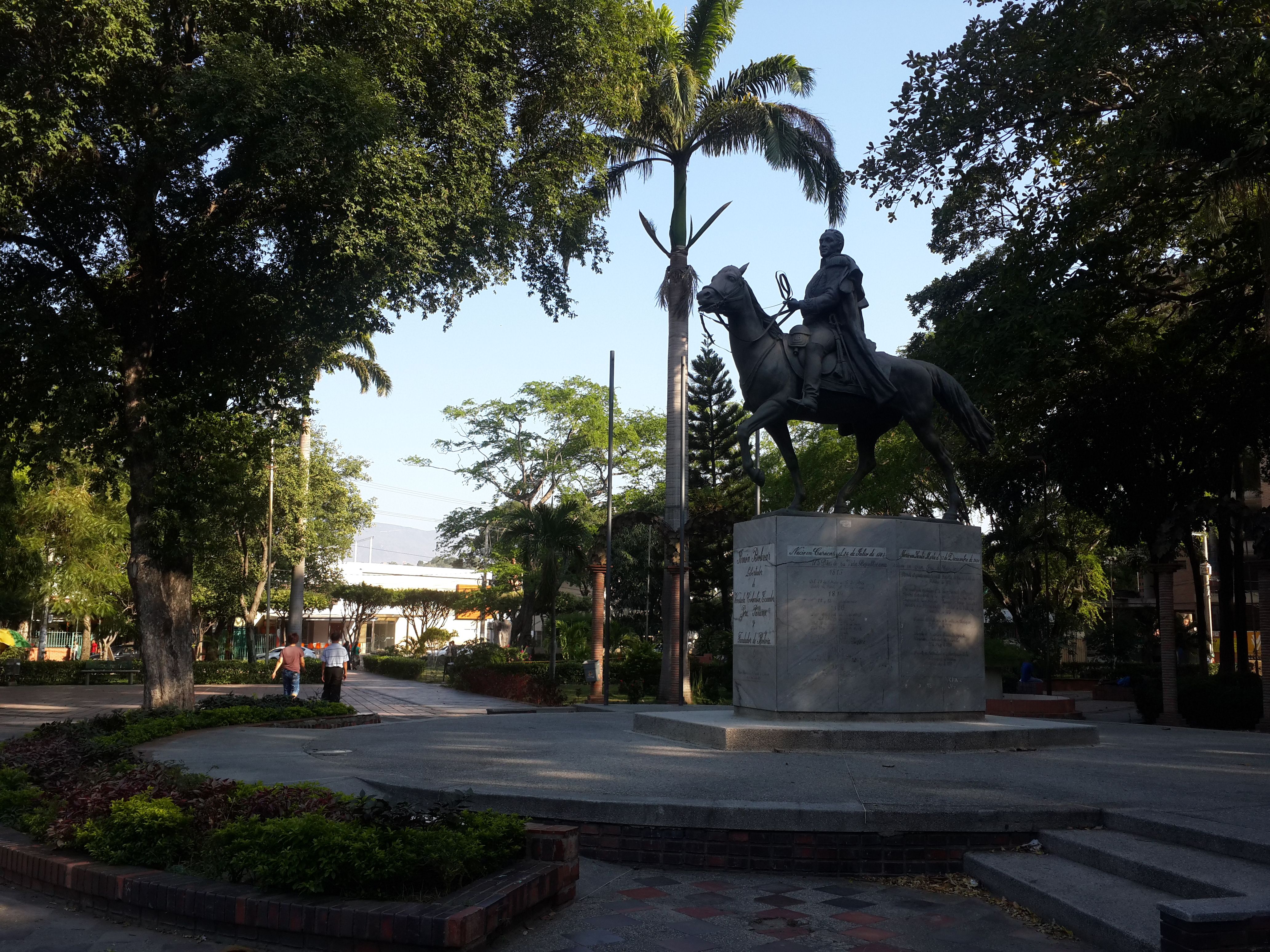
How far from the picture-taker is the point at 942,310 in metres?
28.2

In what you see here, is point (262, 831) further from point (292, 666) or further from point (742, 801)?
point (292, 666)

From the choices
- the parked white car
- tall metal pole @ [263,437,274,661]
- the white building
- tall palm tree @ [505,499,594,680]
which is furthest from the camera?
the white building

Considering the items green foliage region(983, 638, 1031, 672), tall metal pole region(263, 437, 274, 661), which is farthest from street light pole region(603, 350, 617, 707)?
tall metal pole region(263, 437, 274, 661)

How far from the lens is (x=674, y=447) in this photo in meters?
24.7

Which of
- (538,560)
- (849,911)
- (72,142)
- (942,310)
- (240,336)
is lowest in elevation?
(849,911)

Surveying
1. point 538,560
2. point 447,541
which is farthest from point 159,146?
point 447,541

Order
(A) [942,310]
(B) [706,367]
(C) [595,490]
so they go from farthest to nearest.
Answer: (C) [595,490] → (B) [706,367] → (A) [942,310]

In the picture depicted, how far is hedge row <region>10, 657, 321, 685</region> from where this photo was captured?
3509 cm

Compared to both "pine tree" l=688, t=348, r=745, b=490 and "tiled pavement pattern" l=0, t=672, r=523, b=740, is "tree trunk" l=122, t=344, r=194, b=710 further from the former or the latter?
"pine tree" l=688, t=348, r=745, b=490

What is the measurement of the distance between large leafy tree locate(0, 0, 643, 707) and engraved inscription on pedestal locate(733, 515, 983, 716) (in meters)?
7.55

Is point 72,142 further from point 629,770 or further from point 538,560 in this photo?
point 538,560

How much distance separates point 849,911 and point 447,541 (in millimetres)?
49213

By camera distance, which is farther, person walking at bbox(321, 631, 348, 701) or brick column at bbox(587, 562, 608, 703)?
brick column at bbox(587, 562, 608, 703)

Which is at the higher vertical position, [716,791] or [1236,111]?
[1236,111]
